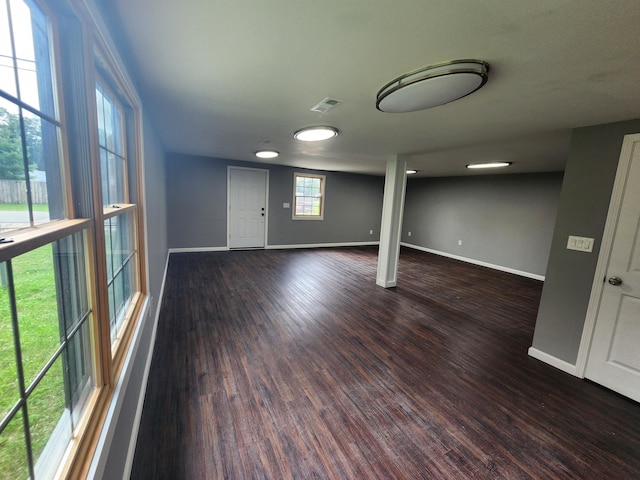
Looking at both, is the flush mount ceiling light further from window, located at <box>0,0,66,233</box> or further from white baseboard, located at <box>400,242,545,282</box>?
white baseboard, located at <box>400,242,545,282</box>

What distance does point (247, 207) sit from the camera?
21.1ft

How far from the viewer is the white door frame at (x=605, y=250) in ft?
6.75

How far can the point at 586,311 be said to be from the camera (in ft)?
7.52

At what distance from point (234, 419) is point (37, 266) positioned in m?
1.47

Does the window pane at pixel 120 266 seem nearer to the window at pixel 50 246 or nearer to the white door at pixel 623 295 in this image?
the window at pixel 50 246

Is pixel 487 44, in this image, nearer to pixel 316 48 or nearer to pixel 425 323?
pixel 316 48

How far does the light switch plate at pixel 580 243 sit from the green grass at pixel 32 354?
3450mm

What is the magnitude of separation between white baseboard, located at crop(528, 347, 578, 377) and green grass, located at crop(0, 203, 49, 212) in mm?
3648

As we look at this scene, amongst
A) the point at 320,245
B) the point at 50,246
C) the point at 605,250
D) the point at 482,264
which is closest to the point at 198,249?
the point at 320,245

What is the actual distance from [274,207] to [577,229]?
18.5 ft

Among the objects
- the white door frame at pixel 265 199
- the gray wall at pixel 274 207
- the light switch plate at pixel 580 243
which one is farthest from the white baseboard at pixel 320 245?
the light switch plate at pixel 580 243

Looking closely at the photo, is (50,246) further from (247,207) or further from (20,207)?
(247,207)

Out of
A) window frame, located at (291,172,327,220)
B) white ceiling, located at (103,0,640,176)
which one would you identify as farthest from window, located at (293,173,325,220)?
white ceiling, located at (103,0,640,176)

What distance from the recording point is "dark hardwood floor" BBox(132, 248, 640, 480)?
4.77 feet
